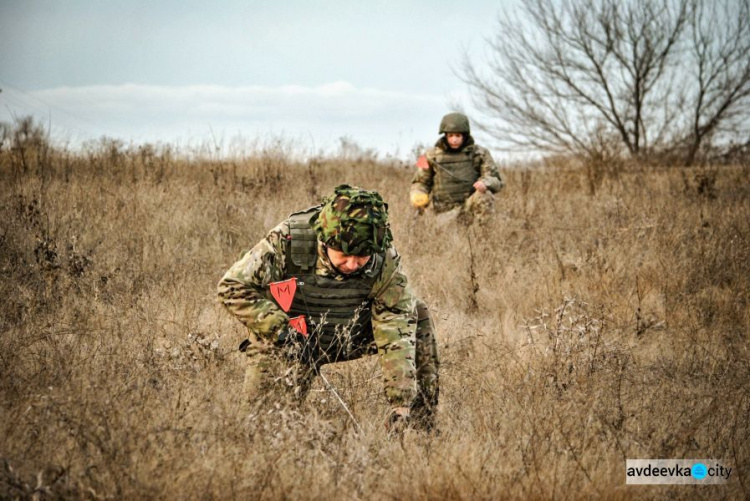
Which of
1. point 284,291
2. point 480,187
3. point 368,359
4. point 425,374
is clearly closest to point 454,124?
point 480,187

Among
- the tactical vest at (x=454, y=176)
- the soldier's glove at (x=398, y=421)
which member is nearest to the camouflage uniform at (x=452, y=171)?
the tactical vest at (x=454, y=176)

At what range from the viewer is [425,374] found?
3223 millimetres

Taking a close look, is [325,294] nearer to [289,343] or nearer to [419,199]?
[289,343]

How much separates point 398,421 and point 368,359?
3.48 ft

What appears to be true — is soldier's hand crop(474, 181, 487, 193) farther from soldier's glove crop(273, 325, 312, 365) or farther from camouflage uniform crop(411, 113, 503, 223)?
soldier's glove crop(273, 325, 312, 365)

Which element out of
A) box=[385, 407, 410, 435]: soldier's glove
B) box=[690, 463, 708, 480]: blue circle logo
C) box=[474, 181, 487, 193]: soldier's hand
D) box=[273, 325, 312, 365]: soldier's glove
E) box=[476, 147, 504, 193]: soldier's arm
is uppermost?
box=[476, 147, 504, 193]: soldier's arm

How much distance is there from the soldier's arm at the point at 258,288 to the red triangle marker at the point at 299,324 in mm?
103

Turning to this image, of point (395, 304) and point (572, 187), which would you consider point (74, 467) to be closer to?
point (395, 304)

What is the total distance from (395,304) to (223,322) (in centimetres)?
169

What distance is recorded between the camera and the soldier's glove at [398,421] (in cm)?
269

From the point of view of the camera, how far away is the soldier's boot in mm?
3012

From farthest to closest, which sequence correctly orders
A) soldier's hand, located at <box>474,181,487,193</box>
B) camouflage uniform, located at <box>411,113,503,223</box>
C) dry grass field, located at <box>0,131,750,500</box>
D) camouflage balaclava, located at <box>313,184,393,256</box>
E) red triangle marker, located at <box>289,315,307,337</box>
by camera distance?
camouflage uniform, located at <box>411,113,503,223</box> < soldier's hand, located at <box>474,181,487,193</box> < red triangle marker, located at <box>289,315,307,337</box> < camouflage balaclava, located at <box>313,184,393,256</box> < dry grass field, located at <box>0,131,750,500</box>

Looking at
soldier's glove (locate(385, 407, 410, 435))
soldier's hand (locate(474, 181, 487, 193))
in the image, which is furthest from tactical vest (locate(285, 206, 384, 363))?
soldier's hand (locate(474, 181, 487, 193))

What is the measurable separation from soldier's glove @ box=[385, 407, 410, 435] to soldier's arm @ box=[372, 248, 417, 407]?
0.17 ft
